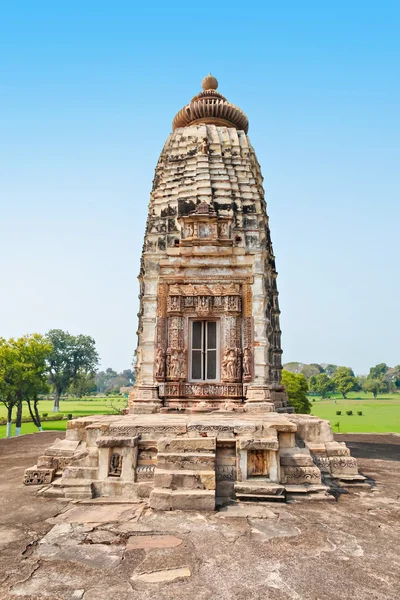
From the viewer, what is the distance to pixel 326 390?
78.4m

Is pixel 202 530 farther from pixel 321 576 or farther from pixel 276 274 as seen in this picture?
pixel 276 274

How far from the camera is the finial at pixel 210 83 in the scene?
674 inches

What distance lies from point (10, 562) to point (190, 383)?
768 cm

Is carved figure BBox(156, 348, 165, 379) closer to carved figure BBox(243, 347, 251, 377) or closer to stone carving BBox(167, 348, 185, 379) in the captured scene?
stone carving BBox(167, 348, 185, 379)

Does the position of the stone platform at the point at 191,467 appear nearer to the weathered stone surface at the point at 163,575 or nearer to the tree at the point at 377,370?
the weathered stone surface at the point at 163,575

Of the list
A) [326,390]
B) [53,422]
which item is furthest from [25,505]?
[326,390]

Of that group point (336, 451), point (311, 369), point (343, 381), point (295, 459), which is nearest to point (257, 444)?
point (295, 459)

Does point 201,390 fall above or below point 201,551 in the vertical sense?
above

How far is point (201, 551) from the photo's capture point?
506cm

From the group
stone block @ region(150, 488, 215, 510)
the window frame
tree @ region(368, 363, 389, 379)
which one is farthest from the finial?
tree @ region(368, 363, 389, 379)

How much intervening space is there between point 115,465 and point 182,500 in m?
1.82

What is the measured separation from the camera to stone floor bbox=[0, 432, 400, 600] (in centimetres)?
420

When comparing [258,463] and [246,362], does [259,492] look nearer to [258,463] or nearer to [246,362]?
[258,463]

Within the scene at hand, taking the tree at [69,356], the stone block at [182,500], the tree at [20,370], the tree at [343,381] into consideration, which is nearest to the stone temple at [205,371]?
the stone block at [182,500]
